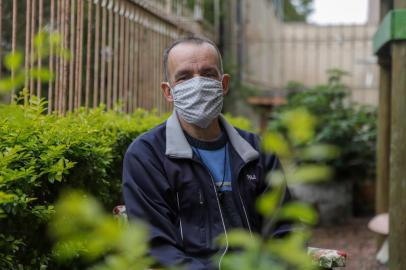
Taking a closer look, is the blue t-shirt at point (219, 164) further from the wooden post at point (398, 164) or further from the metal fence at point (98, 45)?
the wooden post at point (398, 164)

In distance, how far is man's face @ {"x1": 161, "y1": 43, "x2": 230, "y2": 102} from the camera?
112 inches

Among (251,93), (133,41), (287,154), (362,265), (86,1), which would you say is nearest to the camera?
(287,154)

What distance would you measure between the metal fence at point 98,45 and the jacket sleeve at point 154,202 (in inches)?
38.6

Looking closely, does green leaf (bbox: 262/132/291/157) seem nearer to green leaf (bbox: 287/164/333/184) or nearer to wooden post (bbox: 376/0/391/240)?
green leaf (bbox: 287/164/333/184)

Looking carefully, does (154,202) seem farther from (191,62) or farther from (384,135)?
(384,135)

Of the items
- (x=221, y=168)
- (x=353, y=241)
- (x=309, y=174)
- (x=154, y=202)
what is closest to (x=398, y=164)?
(x=221, y=168)

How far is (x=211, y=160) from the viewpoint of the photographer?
286 centimetres

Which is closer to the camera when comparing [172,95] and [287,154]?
[287,154]

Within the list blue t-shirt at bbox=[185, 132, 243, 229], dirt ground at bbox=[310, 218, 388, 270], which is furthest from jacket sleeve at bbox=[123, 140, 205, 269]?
dirt ground at bbox=[310, 218, 388, 270]

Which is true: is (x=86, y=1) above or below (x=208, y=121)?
above

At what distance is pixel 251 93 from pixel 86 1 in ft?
20.8

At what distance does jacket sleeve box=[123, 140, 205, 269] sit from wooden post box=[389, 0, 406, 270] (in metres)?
2.53

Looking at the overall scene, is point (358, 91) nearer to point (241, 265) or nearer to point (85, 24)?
point (85, 24)

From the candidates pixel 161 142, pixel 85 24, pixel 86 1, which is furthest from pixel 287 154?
pixel 85 24
